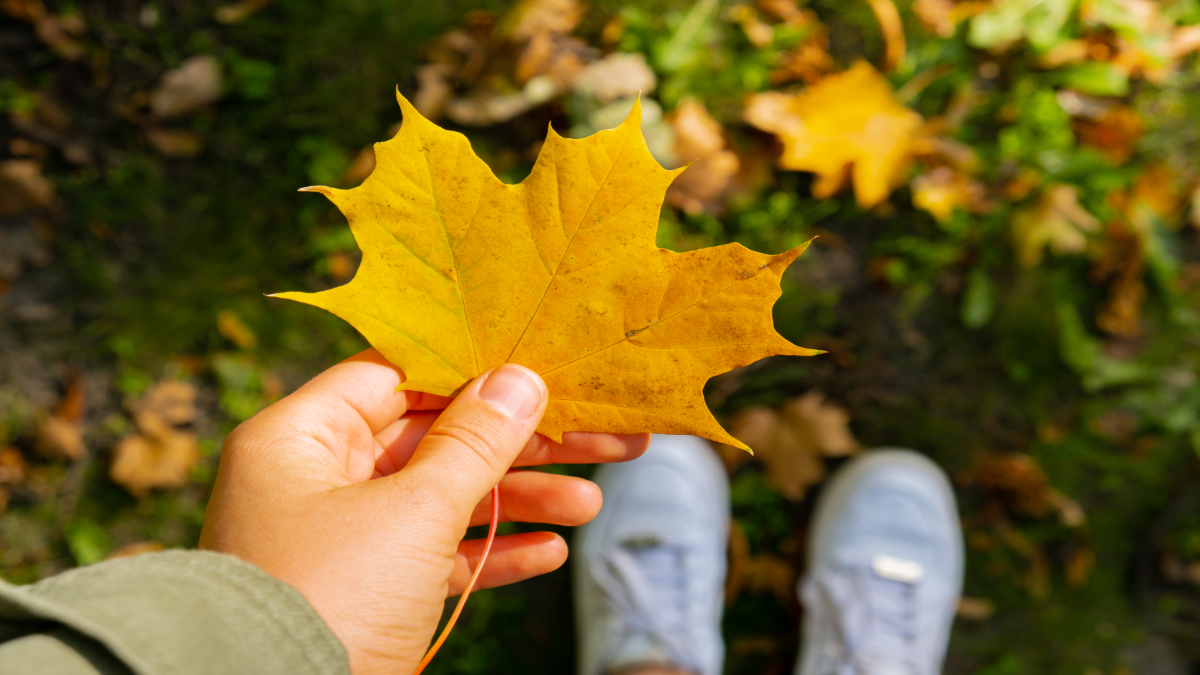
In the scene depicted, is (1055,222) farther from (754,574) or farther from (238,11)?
(238,11)

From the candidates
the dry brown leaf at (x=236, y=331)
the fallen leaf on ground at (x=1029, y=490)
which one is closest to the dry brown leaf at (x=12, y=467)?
the dry brown leaf at (x=236, y=331)

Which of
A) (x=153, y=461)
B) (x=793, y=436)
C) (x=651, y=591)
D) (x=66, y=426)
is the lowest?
(x=651, y=591)

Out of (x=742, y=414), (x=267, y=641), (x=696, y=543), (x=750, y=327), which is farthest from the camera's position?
(x=696, y=543)

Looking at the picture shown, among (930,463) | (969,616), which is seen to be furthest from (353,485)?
(969,616)

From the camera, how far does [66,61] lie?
2215 mm

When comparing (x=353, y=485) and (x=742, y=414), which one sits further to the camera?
(x=742, y=414)

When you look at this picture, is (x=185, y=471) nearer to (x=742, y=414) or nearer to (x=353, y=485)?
(x=353, y=485)

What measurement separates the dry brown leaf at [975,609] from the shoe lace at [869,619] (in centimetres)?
18

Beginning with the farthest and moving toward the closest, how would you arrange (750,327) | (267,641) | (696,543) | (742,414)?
(696,543)
(742,414)
(750,327)
(267,641)

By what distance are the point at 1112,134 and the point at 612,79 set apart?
1686 millimetres

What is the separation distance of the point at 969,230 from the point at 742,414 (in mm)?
970

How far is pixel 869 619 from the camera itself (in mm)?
2367

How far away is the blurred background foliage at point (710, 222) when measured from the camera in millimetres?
2170

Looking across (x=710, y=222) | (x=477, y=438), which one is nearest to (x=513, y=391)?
(x=477, y=438)
